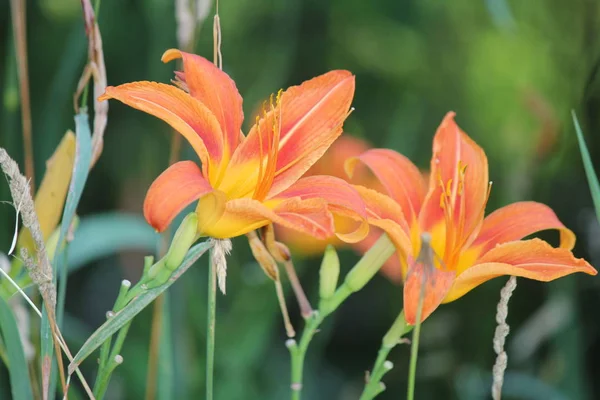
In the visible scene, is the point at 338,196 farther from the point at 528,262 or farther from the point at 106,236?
the point at 106,236

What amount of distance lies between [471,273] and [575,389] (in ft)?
1.88

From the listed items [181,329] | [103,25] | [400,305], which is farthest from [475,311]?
[103,25]

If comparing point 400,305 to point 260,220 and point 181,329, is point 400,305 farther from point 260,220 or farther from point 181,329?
point 260,220

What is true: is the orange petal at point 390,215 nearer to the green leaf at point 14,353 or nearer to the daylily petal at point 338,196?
the daylily petal at point 338,196

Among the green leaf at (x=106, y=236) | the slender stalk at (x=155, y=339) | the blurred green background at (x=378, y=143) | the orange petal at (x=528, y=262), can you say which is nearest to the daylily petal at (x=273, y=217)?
the orange petal at (x=528, y=262)

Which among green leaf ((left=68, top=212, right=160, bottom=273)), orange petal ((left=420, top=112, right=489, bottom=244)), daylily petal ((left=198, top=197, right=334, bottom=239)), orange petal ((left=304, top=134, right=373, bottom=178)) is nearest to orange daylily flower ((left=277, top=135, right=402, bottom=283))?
orange petal ((left=304, top=134, right=373, bottom=178))

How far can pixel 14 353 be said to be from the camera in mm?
477

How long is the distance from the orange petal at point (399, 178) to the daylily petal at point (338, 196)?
0.07 meters

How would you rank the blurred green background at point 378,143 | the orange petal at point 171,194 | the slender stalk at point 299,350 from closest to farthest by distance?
the orange petal at point 171,194 → the slender stalk at point 299,350 → the blurred green background at point 378,143

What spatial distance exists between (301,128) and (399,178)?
0.26ft

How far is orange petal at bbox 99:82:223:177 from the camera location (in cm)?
45

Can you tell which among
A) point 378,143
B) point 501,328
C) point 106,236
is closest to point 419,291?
point 501,328

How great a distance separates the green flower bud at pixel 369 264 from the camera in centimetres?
55

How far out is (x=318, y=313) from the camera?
53 centimetres
